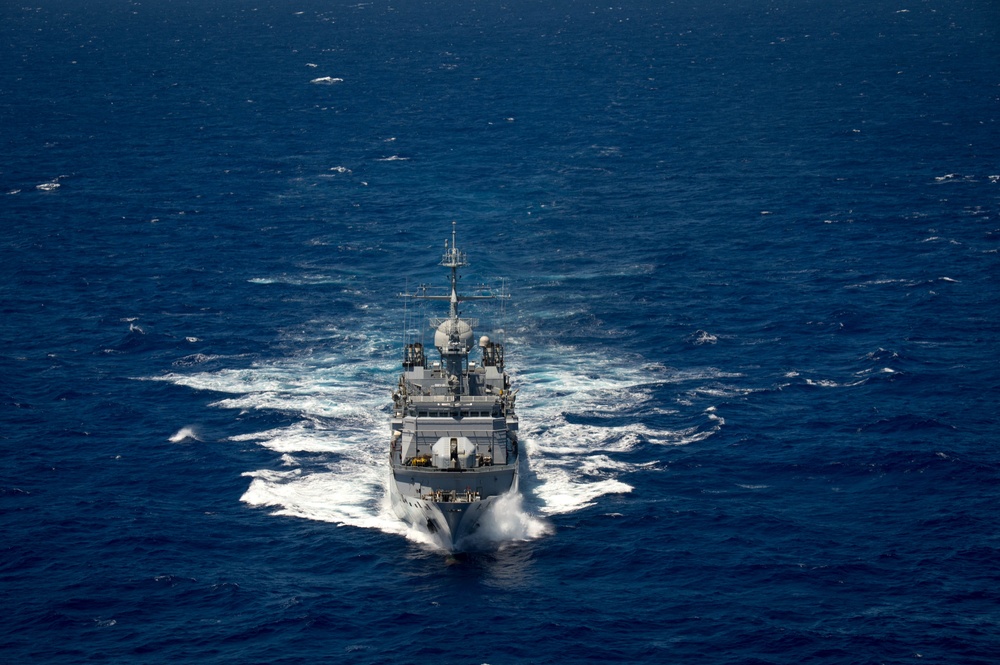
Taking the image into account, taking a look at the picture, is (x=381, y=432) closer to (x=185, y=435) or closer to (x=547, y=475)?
(x=185, y=435)

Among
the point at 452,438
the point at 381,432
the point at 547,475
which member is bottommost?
the point at 547,475

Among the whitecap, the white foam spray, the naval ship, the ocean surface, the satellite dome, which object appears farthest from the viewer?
the whitecap

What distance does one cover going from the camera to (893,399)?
152 m

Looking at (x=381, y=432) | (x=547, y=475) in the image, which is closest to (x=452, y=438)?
(x=547, y=475)

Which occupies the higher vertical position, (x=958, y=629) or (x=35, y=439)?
(x=35, y=439)

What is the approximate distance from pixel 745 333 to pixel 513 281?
36.8m

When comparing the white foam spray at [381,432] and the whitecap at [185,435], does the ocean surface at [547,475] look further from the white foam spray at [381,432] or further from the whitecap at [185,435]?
the whitecap at [185,435]

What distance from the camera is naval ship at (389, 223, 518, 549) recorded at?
4872 inches

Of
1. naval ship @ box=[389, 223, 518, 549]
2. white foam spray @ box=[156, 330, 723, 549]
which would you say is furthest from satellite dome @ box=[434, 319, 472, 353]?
white foam spray @ box=[156, 330, 723, 549]

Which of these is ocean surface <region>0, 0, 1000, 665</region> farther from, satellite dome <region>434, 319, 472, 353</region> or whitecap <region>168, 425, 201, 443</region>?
satellite dome <region>434, 319, 472, 353</region>

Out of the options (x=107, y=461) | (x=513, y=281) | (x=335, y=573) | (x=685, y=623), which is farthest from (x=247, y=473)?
(x=513, y=281)

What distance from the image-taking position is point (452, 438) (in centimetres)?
12938

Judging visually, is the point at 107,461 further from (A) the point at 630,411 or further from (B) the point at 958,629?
(B) the point at 958,629

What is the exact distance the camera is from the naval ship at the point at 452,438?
124 m
